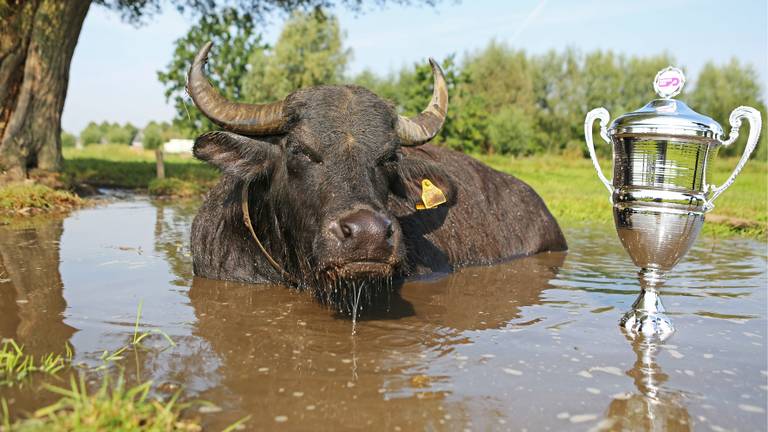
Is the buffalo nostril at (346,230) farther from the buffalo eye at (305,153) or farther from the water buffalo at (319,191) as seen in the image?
the buffalo eye at (305,153)

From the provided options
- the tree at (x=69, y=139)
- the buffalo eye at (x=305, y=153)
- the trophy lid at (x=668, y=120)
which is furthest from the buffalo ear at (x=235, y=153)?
the tree at (x=69, y=139)

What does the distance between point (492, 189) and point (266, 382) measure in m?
4.54

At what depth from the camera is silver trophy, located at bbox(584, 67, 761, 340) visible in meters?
3.24

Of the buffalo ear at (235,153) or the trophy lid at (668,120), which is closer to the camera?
the trophy lid at (668,120)

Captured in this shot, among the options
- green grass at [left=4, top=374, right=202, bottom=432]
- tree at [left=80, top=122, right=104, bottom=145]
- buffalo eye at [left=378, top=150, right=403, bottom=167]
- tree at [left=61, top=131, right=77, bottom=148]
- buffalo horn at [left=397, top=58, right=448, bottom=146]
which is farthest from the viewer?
tree at [left=80, top=122, right=104, bottom=145]

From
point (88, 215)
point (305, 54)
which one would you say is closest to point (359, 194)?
point (88, 215)

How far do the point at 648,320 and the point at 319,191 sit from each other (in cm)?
190

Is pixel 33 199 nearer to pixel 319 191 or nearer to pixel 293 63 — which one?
pixel 319 191

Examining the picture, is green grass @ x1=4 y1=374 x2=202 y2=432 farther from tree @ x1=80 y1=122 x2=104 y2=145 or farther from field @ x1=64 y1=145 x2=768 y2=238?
tree @ x1=80 y1=122 x2=104 y2=145

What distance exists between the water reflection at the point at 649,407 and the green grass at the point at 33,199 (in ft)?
27.4

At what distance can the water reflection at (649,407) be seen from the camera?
2.15 metres

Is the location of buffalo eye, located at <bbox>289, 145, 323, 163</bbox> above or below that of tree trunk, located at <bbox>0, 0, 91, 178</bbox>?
below

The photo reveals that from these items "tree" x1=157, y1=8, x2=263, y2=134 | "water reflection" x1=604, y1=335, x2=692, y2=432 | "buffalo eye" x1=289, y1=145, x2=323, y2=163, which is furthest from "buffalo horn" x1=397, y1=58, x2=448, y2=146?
"tree" x1=157, y1=8, x2=263, y2=134

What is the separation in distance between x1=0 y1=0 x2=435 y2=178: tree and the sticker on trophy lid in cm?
983
